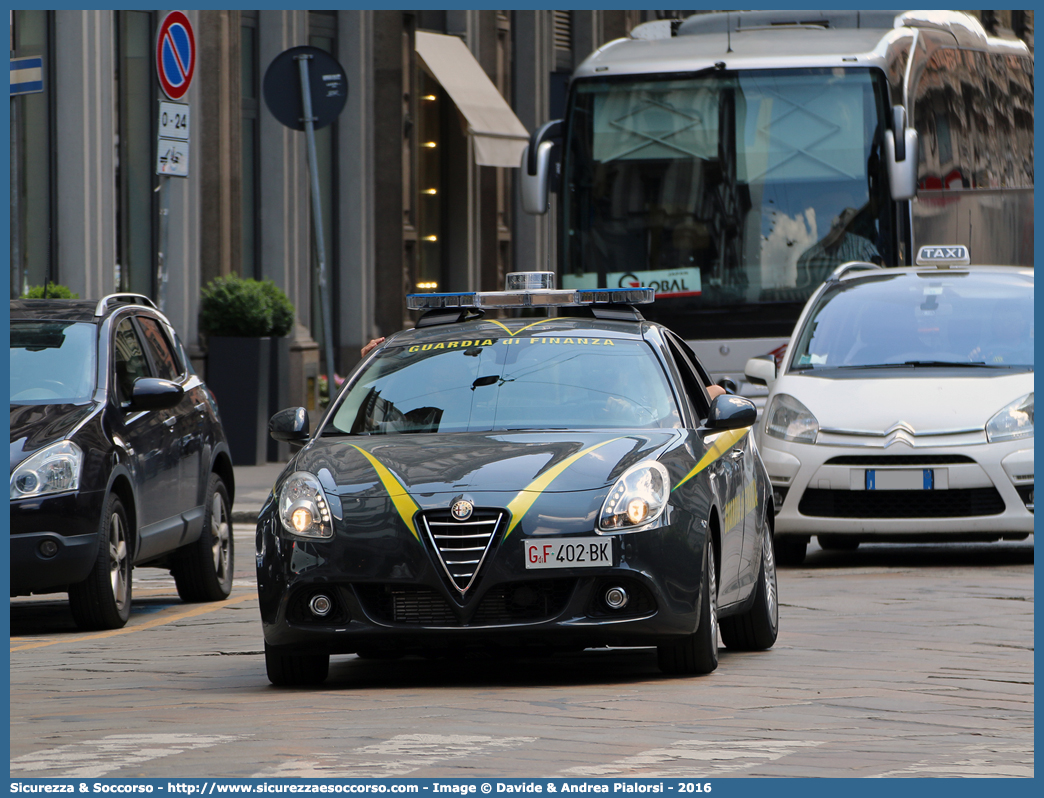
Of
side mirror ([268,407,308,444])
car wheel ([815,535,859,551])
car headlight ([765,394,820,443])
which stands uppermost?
side mirror ([268,407,308,444])

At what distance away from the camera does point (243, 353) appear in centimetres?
2111

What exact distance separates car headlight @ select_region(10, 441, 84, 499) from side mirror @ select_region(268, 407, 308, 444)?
5.06ft

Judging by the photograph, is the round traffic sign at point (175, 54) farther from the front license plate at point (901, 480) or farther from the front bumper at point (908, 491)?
the front license plate at point (901, 480)

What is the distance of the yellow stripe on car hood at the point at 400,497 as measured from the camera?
23.6 feet

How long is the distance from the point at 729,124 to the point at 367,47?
436 inches

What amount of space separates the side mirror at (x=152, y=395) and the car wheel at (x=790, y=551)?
A: 13.9ft

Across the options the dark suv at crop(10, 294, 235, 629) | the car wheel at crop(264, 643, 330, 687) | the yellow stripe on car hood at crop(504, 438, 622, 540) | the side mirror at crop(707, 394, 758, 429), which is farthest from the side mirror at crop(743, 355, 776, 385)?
the car wheel at crop(264, 643, 330, 687)

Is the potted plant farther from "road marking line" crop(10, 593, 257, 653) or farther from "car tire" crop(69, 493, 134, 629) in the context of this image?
"car tire" crop(69, 493, 134, 629)

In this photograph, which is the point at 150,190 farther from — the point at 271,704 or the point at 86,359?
the point at 271,704

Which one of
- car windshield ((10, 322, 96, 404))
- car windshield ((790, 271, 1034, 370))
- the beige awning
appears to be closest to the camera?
car windshield ((10, 322, 96, 404))

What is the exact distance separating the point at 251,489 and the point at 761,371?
256 inches

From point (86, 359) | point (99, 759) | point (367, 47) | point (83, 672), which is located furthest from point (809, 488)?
point (367, 47)

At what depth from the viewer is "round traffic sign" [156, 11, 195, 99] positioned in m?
15.3

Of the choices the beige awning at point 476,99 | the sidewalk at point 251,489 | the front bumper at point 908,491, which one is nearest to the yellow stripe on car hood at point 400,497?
the front bumper at point 908,491
